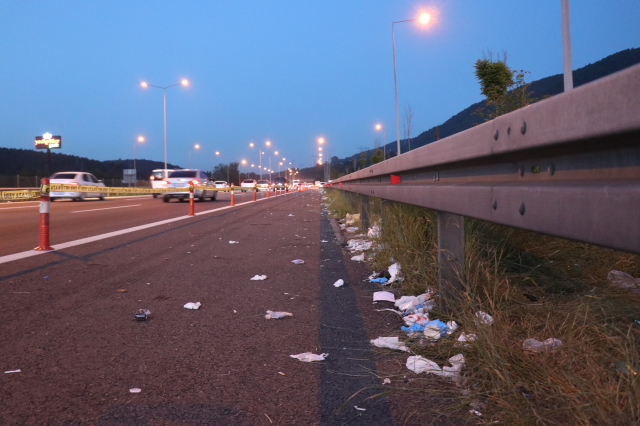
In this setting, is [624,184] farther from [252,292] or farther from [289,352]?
[252,292]

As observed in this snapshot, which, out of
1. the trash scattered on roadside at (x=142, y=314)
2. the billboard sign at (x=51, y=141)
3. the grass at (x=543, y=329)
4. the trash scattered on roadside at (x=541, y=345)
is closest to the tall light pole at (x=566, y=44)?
the grass at (x=543, y=329)

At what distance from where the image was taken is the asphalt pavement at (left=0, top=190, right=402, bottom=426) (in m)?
2.55

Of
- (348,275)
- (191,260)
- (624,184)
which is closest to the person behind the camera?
(624,184)

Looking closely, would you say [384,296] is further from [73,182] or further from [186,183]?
[73,182]

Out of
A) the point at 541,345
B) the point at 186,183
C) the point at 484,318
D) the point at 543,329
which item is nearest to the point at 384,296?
the point at 484,318

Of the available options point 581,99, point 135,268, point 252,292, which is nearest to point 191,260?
point 135,268

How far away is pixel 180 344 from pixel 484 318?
79.5 inches

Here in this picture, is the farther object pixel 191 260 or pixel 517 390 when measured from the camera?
pixel 191 260

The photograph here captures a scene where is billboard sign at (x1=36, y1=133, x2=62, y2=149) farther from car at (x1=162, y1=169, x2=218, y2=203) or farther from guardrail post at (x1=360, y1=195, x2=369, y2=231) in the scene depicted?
guardrail post at (x1=360, y1=195, x2=369, y2=231)

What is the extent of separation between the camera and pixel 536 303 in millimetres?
3523

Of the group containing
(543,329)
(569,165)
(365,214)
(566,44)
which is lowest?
(543,329)

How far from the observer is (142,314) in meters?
4.17

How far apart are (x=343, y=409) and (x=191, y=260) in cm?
490

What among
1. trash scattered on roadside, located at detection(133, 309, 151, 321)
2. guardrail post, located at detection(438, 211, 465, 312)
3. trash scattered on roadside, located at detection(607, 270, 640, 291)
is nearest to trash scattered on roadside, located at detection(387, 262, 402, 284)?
guardrail post, located at detection(438, 211, 465, 312)
